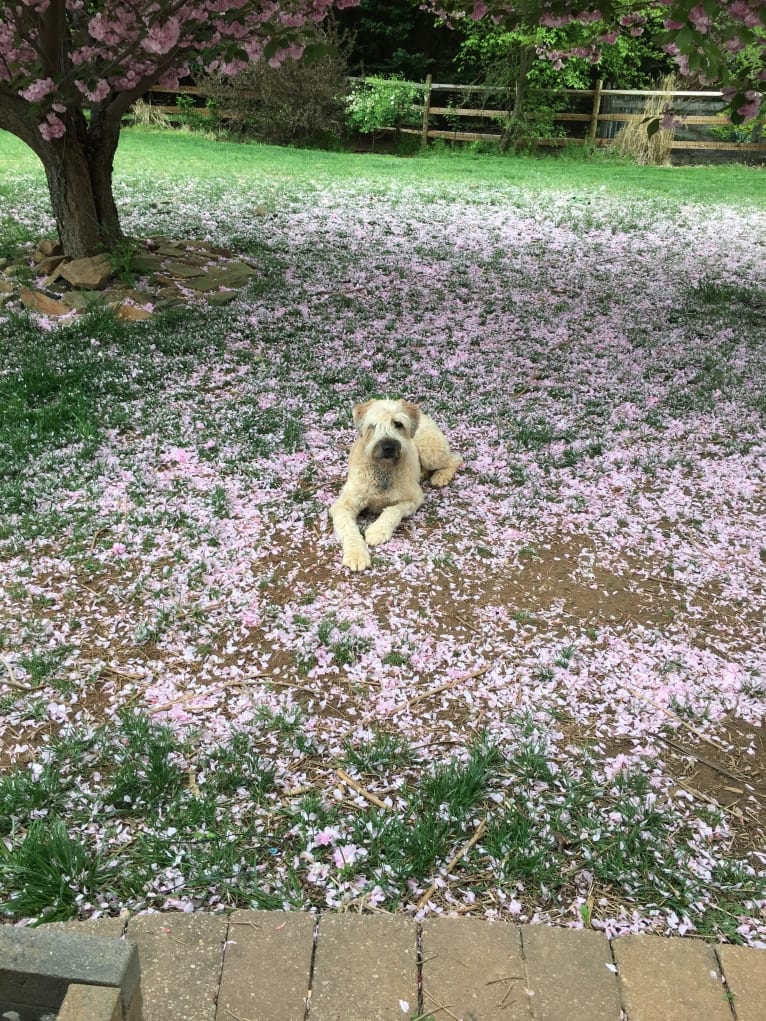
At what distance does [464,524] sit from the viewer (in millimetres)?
3984

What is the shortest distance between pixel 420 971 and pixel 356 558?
203 centimetres

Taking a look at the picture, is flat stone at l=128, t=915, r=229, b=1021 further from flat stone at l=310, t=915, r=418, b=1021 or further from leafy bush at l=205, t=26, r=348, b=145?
leafy bush at l=205, t=26, r=348, b=145

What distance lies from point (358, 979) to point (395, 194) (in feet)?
44.5

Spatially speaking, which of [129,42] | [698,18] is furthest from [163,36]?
[698,18]

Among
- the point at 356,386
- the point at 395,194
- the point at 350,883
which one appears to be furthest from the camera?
the point at 395,194

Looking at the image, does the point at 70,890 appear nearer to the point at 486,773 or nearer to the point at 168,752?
the point at 168,752

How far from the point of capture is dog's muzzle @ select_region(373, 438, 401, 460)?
3604 mm

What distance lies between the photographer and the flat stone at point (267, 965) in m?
1.69

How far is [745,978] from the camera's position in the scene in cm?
177

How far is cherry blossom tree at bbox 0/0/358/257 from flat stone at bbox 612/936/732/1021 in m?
5.91

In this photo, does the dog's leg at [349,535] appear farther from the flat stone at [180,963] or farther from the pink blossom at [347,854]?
the flat stone at [180,963]

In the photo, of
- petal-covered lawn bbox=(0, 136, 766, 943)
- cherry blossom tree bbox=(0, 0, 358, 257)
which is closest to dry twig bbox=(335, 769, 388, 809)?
petal-covered lawn bbox=(0, 136, 766, 943)

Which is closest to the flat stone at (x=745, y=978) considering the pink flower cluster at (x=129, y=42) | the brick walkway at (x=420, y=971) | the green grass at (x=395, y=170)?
the brick walkway at (x=420, y=971)

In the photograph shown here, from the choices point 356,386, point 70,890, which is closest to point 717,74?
point 356,386
